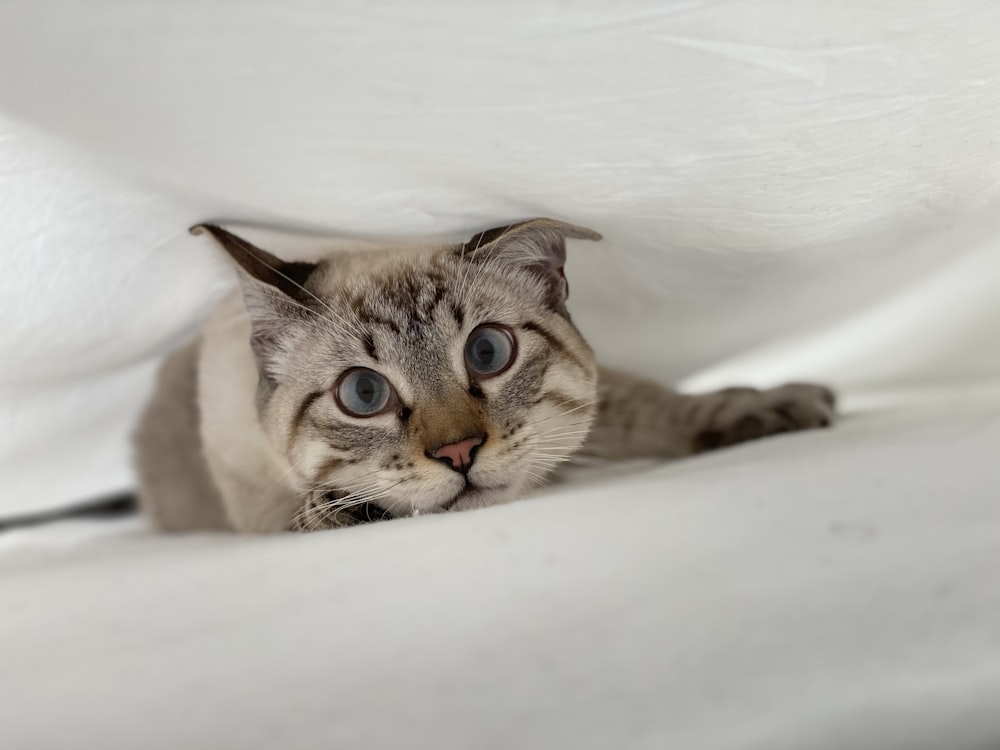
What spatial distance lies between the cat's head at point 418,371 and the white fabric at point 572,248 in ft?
0.35

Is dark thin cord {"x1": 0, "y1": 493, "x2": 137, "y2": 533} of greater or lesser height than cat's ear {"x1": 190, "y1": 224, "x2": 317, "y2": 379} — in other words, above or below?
below

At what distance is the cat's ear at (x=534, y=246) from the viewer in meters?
1.55

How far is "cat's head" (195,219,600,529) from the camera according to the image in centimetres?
153

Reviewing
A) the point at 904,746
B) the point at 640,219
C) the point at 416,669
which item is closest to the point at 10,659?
the point at 416,669

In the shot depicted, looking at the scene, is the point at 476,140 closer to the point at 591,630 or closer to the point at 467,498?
the point at 467,498

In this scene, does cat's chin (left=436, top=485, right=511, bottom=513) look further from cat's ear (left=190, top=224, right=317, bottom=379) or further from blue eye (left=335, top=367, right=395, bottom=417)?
cat's ear (left=190, top=224, right=317, bottom=379)

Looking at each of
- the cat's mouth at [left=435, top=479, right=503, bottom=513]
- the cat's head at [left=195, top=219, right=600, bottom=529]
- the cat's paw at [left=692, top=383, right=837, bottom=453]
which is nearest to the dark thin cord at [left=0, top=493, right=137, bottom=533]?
the cat's head at [left=195, top=219, right=600, bottom=529]

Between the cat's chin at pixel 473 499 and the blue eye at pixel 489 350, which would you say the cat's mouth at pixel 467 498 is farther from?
the blue eye at pixel 489 350

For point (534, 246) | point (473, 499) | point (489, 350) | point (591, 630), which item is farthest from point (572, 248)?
point (591, 630)

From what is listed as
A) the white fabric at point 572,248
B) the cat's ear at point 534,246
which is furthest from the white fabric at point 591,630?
the cat's ear at point 534,246

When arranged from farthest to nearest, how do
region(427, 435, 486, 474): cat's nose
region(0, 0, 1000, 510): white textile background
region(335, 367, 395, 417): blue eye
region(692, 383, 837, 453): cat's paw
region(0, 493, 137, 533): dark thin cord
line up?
region(0, 493, 137, 533): dark thin cord → region(692, 383, 837, 453): cat's paw → region(335, 367, 395, 417): blue eye → region(427, 435, 486, 474): cat's nose → region(0, 0, 1000, 510): white textile background

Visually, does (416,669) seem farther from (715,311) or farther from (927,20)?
(715,311)

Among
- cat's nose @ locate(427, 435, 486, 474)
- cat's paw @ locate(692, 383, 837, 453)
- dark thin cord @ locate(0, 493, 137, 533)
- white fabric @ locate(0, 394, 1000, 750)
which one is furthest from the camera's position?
dark thin cord @ locate(0, 493, 137, 533)

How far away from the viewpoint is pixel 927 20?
1210 mm
